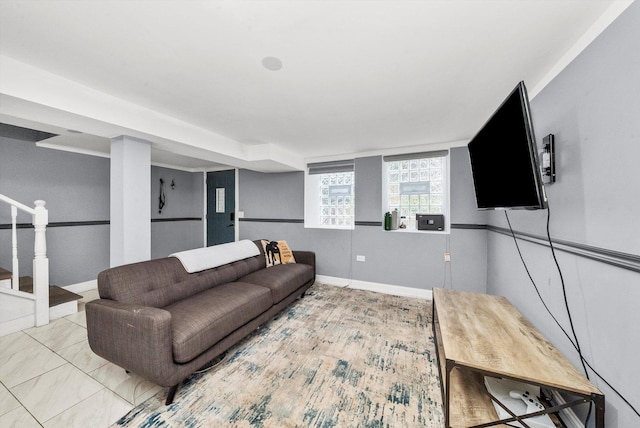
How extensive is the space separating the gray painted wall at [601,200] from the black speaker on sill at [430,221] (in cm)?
180

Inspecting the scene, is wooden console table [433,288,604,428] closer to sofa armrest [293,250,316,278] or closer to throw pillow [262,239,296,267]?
sofa armrest [293,250,316,278]

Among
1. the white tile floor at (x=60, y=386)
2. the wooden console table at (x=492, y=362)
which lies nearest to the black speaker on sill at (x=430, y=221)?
the wooden console table at (x=492, y=362)

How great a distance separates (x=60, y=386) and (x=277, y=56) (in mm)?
2752

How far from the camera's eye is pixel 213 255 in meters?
2.69

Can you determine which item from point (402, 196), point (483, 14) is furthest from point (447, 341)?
point (402, 196)

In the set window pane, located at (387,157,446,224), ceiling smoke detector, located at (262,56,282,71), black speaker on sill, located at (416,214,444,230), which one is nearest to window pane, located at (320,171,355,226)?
window pane, located at (387,157,446,224)

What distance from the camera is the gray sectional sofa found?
1.51 metres

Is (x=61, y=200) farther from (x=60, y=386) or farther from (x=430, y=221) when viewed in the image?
(x=430, y=221)

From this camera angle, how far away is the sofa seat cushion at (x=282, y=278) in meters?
2.68

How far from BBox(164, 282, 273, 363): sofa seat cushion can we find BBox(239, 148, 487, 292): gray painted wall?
188 centimetres

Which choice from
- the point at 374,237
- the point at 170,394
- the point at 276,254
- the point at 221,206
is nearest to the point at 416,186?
the point at 374,237

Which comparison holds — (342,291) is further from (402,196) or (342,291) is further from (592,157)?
(592,157)

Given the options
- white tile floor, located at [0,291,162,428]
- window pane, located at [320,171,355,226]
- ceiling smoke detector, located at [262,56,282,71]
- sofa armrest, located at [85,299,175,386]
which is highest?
ceiling smoke detector, located at [262,56,282,71]

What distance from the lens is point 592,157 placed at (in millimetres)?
1212
